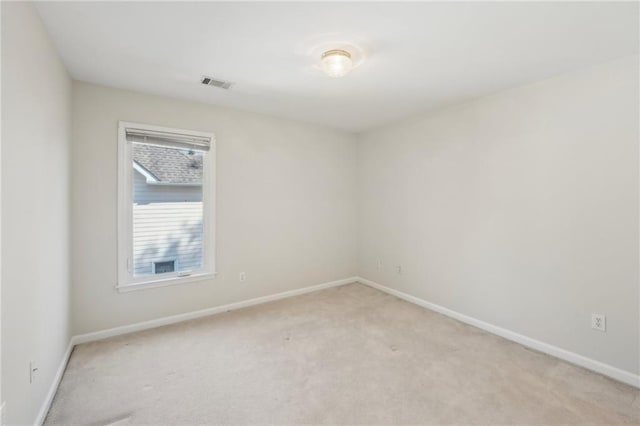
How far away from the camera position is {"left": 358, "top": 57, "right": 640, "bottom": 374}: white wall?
2.20 metres

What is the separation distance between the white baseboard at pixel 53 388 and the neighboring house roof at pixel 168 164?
1.64 m

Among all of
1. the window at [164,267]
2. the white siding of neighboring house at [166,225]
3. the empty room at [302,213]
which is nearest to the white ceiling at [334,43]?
the empty room at [302,213]

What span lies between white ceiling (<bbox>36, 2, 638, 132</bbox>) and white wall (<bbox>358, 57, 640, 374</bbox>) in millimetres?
317

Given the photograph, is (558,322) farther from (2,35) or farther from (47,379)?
(2,35)

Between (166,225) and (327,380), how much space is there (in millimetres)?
2239

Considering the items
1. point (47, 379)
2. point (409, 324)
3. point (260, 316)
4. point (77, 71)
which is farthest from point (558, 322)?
point (77, 71)

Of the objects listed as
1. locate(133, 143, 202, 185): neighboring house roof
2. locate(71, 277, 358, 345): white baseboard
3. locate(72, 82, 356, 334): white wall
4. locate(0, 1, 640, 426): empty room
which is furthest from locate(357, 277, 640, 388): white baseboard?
locate(133, 143, 202, 185): neighboring house roof

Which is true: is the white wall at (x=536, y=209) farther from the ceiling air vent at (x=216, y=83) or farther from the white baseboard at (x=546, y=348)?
the ceiling air vent at (x=216, y=83)

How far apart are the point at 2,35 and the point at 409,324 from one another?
353 cm

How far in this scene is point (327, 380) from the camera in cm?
216

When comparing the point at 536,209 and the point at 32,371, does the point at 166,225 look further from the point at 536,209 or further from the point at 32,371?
the point at 536,209

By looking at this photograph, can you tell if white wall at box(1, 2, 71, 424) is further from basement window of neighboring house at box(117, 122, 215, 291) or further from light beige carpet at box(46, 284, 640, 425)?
basement window of neighboring house at box(117, 122, 215, 291)

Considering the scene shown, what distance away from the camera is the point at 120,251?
2871 millimetres

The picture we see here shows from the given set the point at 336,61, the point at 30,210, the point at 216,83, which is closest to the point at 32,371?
the point at 30,210
